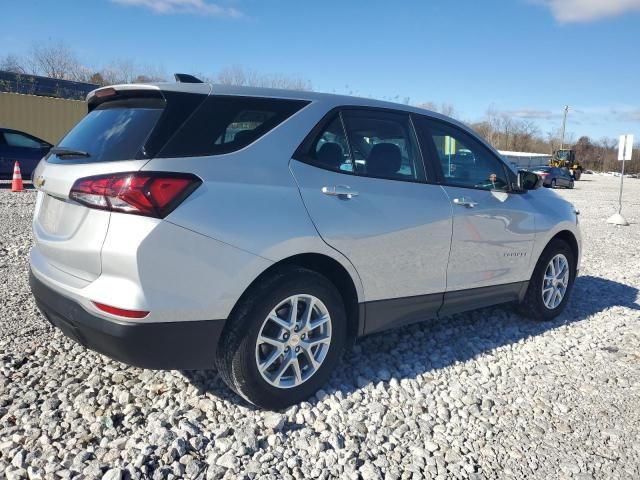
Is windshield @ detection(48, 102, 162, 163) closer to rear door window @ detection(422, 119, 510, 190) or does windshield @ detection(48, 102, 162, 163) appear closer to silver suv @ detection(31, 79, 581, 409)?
silver suv @ detection(31, 79, 581, 409)

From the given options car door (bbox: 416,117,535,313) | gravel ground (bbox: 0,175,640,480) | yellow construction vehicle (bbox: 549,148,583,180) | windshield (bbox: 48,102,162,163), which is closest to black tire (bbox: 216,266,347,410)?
gravel ground (bbox: 0,175,640,480)

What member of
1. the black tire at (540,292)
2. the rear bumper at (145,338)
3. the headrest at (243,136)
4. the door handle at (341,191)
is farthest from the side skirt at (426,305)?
the headrest at (243,136)

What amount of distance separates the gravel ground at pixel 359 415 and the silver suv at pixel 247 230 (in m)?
0.32

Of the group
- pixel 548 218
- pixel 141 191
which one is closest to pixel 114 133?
pixel 141 191

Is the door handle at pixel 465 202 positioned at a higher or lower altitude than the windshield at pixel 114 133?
lower

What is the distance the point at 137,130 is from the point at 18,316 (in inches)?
94.6

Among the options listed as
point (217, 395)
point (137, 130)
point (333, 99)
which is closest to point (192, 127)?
point (137, 130)

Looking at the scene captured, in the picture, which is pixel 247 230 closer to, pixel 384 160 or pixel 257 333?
pixel 257 333

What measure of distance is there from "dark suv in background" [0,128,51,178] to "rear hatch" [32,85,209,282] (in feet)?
40.9

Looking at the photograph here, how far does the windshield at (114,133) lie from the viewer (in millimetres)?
2604

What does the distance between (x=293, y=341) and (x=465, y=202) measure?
1.71 metres

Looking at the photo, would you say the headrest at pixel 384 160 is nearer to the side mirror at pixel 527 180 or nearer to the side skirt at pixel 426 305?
the side skirt at pixel 426 305

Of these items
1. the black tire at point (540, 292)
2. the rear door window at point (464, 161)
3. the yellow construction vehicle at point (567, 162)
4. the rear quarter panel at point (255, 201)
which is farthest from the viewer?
the yellow construction vehicle at point (567, 162)

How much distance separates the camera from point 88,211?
2562mm
